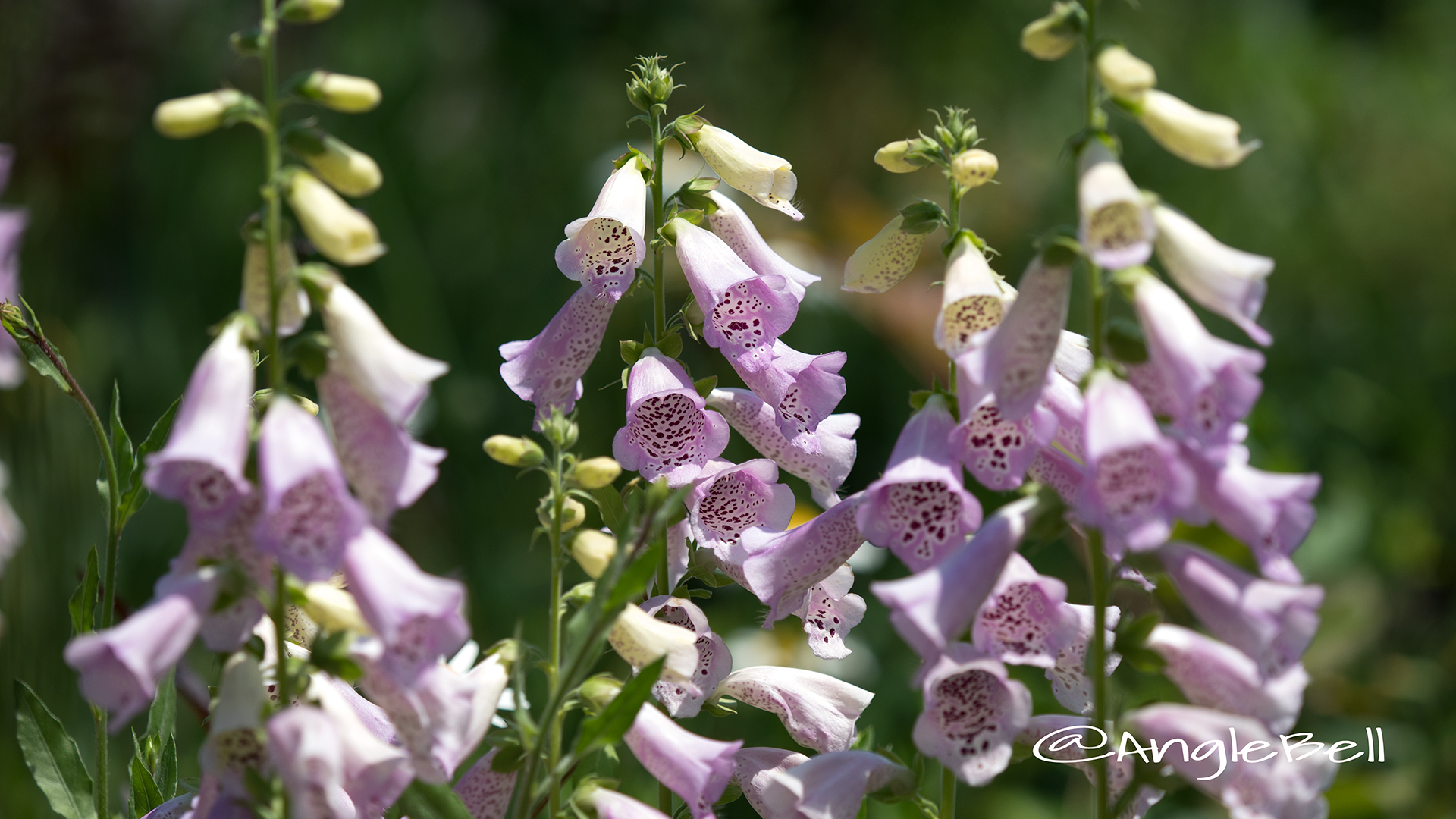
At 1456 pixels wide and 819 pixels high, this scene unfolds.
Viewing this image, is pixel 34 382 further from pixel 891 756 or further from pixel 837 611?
pixel 891 756

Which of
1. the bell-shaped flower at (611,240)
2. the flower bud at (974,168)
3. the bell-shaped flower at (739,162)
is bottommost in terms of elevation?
the bell-shaped flower at (611,240)

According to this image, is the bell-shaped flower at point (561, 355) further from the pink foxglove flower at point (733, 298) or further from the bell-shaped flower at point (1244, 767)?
the bell-shaped flower at point (1244, 767)

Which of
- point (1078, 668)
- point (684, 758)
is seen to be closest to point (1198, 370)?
point (1078, 668)

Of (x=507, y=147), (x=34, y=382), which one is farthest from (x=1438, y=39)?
(x=34, y=382)

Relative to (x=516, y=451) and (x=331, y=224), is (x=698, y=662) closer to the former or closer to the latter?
(x=516, y=451)

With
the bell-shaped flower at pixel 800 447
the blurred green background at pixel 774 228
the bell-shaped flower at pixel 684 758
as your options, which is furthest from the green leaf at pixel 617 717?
the blurred green background at pixel 774 228

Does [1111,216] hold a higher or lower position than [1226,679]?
higher
